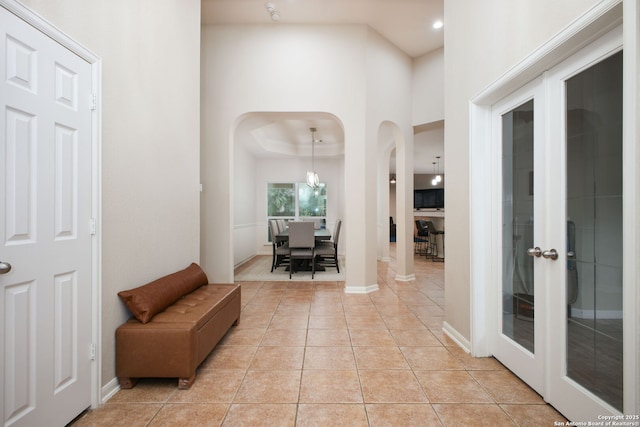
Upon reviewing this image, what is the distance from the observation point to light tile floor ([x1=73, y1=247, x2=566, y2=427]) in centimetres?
171

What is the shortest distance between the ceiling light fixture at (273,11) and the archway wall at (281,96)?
0.19 m

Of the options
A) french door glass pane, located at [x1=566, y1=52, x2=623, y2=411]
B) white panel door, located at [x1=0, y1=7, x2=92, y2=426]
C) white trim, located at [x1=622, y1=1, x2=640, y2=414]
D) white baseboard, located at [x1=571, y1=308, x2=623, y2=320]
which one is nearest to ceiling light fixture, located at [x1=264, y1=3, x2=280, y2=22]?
white panel door, located at [x1=0, y1=7, x2=92, y2=426]

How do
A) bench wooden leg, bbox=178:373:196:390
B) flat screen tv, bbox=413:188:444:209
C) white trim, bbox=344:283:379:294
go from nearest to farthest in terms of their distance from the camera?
bench wooden leg, bbox=178:373:196:390, white trim, bbox=344:283:379:294, flat screen tv, bbox=413:188:444:209

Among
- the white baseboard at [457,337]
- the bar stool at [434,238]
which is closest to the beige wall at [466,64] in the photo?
the white baseboard at [457,337]

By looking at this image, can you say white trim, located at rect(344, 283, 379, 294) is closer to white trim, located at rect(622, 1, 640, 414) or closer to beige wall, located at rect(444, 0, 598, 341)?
beige wall, located at rect(444, 0, 598, 341)

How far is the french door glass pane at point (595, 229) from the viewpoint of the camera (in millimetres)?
1438

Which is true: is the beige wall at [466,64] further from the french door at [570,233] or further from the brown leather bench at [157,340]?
the brown leather bench at [157,340]

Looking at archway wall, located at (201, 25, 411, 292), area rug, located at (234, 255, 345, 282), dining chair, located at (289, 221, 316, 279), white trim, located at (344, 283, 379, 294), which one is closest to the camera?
archway wall, located at (201, 25, 411, 292)

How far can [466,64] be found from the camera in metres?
2.54

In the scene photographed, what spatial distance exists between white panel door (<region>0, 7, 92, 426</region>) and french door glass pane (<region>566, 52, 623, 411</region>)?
2.81m

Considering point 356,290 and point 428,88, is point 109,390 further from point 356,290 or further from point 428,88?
point 428,88

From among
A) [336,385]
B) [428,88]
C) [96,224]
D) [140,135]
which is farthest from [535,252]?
[428,88]

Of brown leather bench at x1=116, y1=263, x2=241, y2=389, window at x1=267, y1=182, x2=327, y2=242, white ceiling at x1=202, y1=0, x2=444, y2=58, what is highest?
white ceiling at x1=202, y1=0, x2=444, y2=58

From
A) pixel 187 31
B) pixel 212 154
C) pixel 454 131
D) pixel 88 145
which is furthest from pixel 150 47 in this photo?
pixel 454 131
